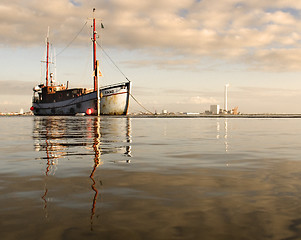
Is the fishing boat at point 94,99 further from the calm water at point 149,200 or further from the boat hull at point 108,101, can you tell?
the calm water at point 149,200

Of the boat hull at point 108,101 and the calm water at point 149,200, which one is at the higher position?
the boat hull at point 108,101

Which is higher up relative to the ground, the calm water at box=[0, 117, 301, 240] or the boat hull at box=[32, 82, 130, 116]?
the boat hull at box=[32, 82, 130, 116]

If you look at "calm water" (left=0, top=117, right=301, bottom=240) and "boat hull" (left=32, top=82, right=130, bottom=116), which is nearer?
"calm water" (left=0, top=117, right=301, bottom=240)

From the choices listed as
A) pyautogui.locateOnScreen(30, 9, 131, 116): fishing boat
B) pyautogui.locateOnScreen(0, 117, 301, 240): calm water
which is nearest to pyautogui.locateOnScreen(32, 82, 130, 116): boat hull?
pyautogui.locateOnScreen(30, 9, 131, 116): fishing boat

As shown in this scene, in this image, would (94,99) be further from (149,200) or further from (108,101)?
(149,200)

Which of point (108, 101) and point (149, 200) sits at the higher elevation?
point (108, 101)

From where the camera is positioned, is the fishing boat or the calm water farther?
the fishing boat

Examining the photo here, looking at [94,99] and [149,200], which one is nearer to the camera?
[149,200]

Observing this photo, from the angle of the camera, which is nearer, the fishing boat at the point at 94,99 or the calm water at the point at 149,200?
the calm water at the point at 149,200

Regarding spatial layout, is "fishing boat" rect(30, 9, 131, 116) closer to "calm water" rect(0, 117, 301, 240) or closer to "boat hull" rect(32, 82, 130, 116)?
"boat hull" rect(32, 82, 130, 116)

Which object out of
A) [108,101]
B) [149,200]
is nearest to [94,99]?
[108,101]

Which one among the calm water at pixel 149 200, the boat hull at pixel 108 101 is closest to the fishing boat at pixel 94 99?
→ the boat hull at pixel 108 101

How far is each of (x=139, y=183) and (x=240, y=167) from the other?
2740mm

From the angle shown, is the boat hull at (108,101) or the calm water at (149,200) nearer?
the calm water at (149,200)
